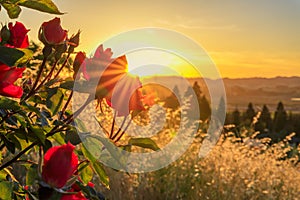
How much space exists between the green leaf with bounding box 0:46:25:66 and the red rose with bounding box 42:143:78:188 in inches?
6.1

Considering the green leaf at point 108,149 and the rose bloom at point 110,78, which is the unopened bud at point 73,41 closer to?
the rose bloom at point 110,78

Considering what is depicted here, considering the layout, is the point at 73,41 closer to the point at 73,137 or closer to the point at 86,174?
the point at 73,137

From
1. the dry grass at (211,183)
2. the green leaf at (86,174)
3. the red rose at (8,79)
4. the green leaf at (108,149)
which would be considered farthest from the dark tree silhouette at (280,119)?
the red rose at (8,79)

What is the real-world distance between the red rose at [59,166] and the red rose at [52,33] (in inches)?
9.0

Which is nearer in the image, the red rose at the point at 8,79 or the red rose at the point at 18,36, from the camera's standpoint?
the red rose at the point at 8,79

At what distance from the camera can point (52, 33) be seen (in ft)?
3.18

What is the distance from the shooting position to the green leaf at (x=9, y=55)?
844mm

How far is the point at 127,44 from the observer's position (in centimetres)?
135

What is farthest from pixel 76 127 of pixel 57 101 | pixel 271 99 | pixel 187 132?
pixel 271 99

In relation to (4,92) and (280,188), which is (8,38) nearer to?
(4,92)

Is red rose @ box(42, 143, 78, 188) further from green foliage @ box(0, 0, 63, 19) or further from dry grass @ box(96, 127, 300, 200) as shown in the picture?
dry grass @ box(96, 127, 300, 200)

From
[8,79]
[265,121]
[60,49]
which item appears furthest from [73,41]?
[265,121]

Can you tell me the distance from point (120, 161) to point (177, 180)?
11.4 feet

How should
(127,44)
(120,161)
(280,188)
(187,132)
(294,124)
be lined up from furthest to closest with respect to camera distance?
(294,124)
(187,132)
(280,188)
(127,44)
(120,161)
